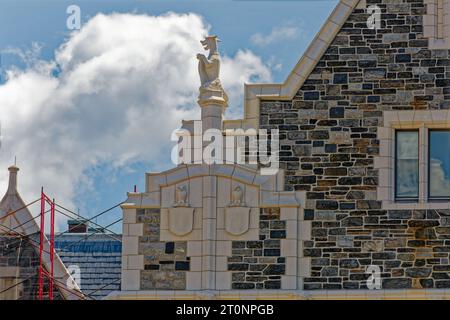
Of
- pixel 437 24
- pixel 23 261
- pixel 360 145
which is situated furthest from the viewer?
pixel 23 261

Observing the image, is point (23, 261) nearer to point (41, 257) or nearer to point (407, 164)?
point (41, 257)

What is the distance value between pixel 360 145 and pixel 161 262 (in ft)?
14.7

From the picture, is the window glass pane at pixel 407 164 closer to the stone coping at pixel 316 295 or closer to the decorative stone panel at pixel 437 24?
the decorative stone panel at pixel 437 24

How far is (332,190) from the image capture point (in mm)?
32031

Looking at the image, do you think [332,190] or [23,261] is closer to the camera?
[332,190]

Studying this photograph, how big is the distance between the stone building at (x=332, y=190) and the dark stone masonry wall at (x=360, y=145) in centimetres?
2

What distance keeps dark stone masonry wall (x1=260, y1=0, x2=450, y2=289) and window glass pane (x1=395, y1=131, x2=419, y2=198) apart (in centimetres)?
49

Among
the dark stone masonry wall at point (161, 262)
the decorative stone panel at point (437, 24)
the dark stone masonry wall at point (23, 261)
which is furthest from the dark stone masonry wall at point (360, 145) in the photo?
the dark stone masonry wall at point (23, 261)

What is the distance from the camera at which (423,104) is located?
3231 centimetres

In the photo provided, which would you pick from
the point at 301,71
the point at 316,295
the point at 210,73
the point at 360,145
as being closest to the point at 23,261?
the point at 210,73

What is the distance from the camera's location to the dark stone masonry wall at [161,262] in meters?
31.9

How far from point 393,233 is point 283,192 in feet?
7.41

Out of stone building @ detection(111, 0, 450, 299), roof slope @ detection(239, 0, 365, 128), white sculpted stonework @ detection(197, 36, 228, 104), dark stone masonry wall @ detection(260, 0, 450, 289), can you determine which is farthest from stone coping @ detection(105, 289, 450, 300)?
white sculpted stonework @ detection(197, 36, 228, 104)
